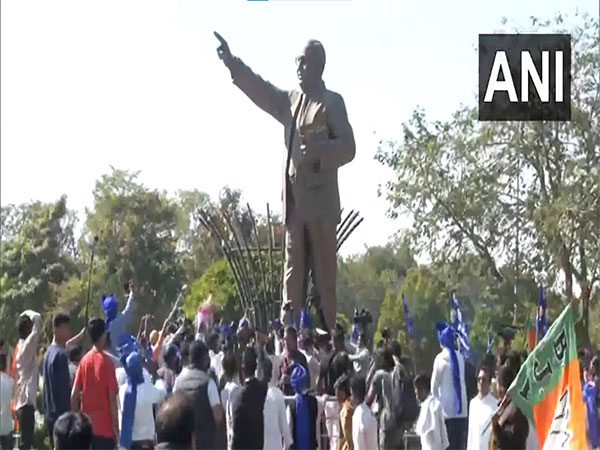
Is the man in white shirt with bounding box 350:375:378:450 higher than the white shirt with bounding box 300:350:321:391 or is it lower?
lower

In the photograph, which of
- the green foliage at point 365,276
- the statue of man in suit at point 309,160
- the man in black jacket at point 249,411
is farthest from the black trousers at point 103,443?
the green foliage at point 365,276

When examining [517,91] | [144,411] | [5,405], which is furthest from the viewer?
[517,91]

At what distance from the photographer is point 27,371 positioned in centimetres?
1316

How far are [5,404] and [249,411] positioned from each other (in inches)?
120

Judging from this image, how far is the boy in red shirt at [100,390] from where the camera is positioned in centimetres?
1016

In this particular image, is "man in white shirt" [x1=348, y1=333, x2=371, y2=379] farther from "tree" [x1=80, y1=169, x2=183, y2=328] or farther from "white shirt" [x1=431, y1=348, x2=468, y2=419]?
"tree" [x1=80, y1=169, x2=183, y2=328]

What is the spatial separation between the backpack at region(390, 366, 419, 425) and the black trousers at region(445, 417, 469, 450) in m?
0.86

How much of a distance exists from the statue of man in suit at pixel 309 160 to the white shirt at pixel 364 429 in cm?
711

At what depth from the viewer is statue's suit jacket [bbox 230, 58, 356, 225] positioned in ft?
62.5

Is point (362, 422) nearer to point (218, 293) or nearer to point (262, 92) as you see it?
point (262, 92)

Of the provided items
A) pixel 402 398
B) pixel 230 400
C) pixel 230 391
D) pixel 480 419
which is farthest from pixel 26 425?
pixel 480 419

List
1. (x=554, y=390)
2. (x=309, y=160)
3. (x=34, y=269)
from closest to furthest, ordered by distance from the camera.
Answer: (x=554, y=390)
(x=309, y=160)
(x=34, y=269)

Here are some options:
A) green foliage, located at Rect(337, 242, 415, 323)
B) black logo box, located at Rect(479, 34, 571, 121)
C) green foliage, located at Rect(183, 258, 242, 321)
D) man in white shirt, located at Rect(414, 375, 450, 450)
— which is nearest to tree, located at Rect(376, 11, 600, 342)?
black logo box, located at Rect(479, 34, 571, 121)

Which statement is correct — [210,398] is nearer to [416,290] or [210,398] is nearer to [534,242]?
[534,242]
